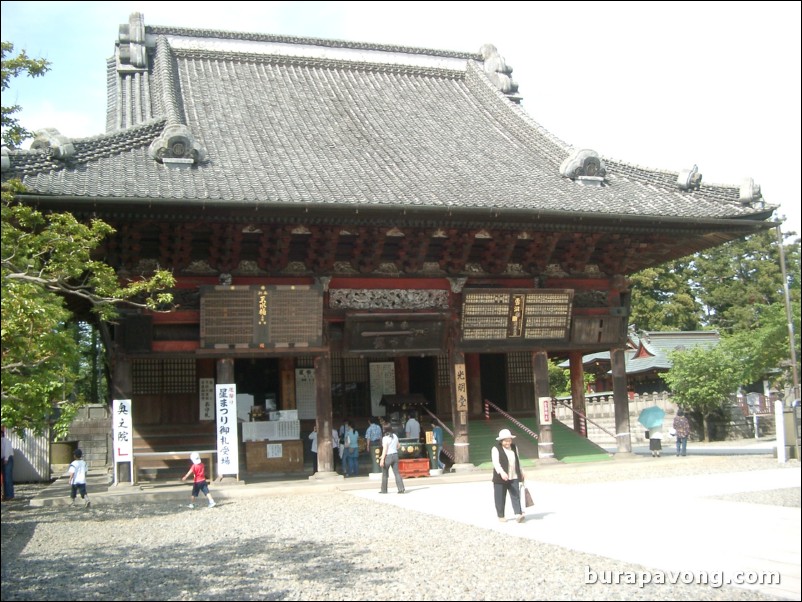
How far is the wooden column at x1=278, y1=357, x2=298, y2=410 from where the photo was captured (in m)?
20.8

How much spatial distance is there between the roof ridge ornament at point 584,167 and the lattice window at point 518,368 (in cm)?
576

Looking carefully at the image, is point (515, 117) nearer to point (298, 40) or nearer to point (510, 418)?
point (298, 40)

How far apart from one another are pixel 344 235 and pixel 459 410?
493cm

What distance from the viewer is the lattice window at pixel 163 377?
19828 mm

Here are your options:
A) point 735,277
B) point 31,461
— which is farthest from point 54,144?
point 735,277

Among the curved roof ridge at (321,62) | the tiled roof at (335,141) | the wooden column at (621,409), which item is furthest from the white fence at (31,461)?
the wooden column at (621,409)

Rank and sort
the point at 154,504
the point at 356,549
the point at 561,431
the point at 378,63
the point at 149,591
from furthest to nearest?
1. the point at 378,63
2. the point at 561,431
3. the point at 154,504
4. the point at 356,549
5. the point at 149,591

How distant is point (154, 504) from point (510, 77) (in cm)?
1806

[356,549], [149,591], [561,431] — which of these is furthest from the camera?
[561,431]

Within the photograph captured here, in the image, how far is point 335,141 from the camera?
21.2 m

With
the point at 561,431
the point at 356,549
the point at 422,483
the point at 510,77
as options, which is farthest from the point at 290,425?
the point at 510,77

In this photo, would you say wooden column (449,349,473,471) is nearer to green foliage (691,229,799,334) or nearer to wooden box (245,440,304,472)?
wooden box (245,440,304,472)

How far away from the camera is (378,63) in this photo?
2673 cm

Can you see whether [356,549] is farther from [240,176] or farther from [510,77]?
[510,77]
